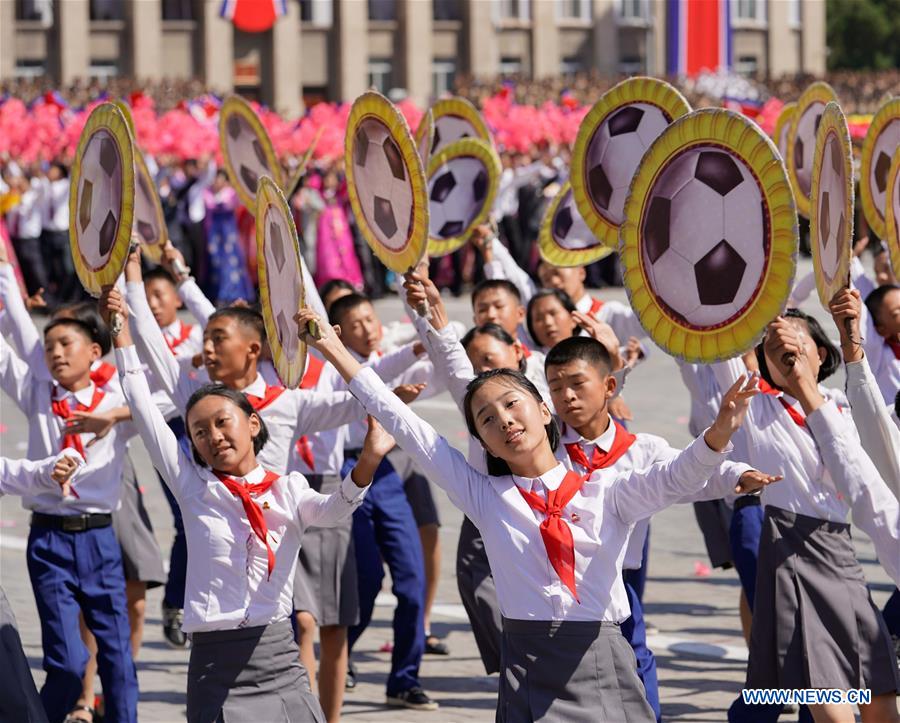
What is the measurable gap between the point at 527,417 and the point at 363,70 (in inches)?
1950

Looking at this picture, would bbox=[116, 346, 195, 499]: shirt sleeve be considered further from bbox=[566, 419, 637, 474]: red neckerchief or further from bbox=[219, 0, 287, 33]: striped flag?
bbox=[219, 0, 287, 33]: striped flag

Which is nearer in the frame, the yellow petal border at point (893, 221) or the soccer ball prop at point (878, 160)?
the yellow petal border at point (893, 221)

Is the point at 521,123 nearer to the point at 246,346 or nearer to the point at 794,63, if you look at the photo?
the point at 246,346

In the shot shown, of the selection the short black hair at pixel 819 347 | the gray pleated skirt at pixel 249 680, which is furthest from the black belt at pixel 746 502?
the gray pleated skirt at pixel 249 680

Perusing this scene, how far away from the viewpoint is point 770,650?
5.73m

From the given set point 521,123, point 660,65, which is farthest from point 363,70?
point 521,123

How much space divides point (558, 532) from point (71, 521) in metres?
2.44

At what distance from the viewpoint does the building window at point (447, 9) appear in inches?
2169

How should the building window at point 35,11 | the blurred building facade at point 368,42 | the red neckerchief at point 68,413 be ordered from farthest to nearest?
the blurred building facade at point 368,42
the building window at point 35,11
the red neckerchief at point 68,413

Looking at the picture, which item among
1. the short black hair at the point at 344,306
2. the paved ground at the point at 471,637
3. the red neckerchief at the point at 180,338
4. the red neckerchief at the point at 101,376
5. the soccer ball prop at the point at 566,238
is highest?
the soccer ball prop at the point at 566,238

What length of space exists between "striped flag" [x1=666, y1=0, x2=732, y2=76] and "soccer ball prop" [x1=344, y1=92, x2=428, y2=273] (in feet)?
144

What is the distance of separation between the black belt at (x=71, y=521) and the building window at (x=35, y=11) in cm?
4497

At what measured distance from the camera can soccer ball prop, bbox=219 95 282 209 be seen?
834cm

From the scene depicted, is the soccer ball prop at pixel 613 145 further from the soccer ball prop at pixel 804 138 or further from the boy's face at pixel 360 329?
the soccer ball prop at pixel 804 138
